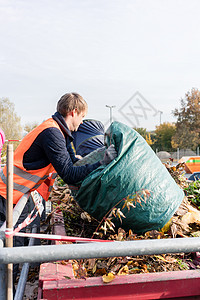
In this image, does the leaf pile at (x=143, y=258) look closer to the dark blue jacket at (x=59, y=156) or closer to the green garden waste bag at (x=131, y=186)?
the green garden waste bag at (x=131, y=186)

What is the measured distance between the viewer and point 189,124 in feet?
102

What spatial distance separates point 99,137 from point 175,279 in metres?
2.44

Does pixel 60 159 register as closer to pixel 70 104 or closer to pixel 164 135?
pixel 70 104

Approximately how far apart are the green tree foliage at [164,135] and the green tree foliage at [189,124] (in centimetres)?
710

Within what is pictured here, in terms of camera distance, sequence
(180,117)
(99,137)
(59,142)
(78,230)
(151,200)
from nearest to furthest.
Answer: (151,200) → (59,142) → (78,230) → (99,137) → (180,117)

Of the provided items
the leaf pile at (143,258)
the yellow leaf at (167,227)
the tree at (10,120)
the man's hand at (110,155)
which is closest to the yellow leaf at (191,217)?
the leaf pile at (143,258)

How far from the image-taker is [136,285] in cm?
144

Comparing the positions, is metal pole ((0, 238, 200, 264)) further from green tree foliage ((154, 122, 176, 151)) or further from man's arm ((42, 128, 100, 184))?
green tree foliage ((154, 122, 176, 151))

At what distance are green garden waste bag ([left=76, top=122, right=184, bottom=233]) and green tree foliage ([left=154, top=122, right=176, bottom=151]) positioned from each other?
121 feet

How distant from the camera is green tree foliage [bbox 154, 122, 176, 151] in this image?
3925cm

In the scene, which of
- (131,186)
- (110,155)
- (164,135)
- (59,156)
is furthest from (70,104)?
(164,135)

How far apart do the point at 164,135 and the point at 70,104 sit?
127 ft

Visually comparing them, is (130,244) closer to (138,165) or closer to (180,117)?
(138,165)

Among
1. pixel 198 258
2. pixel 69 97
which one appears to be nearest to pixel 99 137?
pixel 69 97
